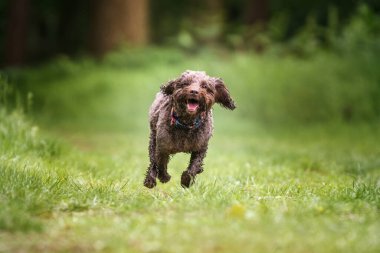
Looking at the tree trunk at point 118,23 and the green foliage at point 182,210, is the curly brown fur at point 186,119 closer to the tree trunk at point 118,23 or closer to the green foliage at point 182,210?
the green foliage at point 182,210

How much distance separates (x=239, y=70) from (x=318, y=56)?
10.3 ft

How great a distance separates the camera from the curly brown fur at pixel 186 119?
756 cm

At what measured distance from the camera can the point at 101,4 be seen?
27.2 metres

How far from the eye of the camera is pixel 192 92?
739cm

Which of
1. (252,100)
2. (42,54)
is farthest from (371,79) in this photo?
(42,54)

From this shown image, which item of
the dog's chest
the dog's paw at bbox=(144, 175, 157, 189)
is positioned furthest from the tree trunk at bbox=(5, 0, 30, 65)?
the dog's chest

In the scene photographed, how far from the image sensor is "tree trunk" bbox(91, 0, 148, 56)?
27.0m

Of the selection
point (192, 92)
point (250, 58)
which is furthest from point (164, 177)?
point (250, 58)

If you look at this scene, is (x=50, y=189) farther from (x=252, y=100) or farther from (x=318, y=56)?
(x=252, y=100)

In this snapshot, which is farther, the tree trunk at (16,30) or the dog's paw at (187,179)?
the tree trunk at (16,30)

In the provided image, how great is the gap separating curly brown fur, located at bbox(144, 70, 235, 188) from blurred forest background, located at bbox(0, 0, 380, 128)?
15.2ft

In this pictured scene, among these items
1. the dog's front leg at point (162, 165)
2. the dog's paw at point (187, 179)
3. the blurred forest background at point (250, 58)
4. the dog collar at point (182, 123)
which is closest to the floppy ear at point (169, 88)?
the dog collar at point (182, 123)

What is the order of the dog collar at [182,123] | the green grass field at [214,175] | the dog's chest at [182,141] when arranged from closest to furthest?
the green grass field at [214,175], the dog collar at [182,123], the dog's chest at [182,141]

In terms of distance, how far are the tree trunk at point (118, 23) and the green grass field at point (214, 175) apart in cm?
400
